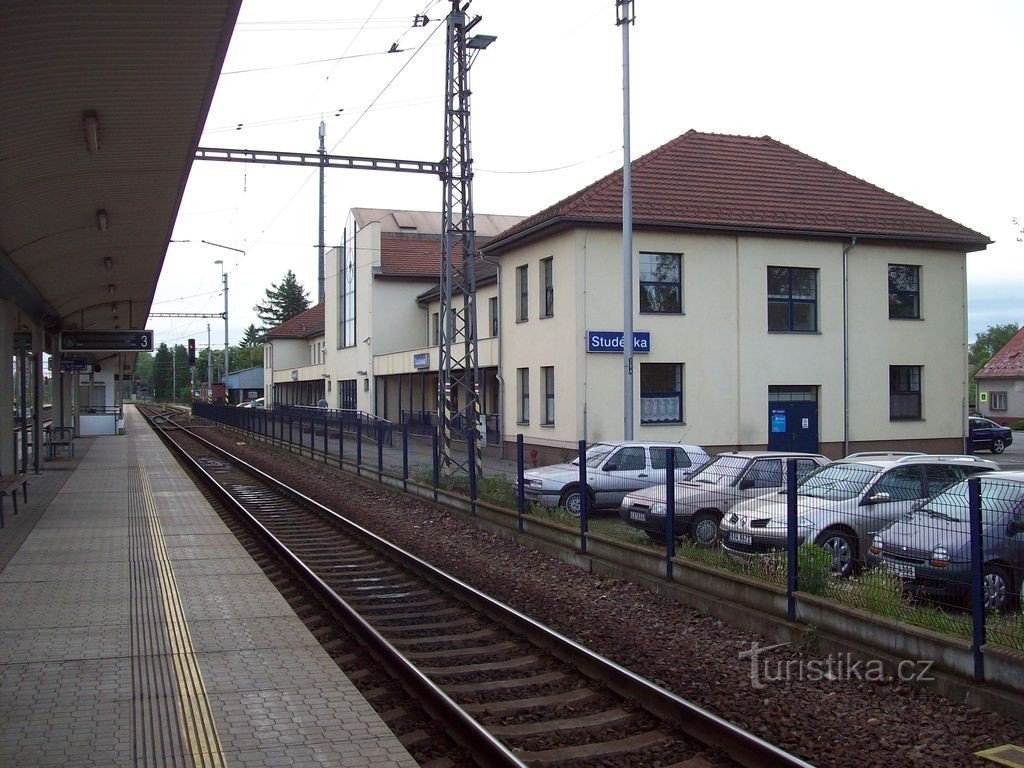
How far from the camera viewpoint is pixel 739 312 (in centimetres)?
2745

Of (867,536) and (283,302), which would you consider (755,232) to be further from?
(283,302)

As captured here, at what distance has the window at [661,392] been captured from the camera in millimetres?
26688

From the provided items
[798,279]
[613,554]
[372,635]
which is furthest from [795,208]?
[372,635]

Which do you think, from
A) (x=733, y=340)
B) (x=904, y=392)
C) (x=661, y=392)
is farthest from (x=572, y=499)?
(x=904, y=392)

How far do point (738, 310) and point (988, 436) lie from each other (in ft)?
54.3

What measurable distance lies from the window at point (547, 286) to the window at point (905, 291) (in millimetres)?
10415

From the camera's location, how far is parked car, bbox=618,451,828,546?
34.4ft

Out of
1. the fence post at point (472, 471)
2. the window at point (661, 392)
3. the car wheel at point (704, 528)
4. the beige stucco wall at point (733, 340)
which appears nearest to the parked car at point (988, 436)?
the beige stucco wall at point (733, 340)

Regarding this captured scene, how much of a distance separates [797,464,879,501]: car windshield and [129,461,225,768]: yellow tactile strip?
637cm

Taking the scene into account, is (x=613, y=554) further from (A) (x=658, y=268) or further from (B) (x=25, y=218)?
(A) (x=658, y=268)

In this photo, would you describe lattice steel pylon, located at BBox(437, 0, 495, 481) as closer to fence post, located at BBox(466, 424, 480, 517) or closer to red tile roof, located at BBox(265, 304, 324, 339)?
fence post, located at BBox(466, 424, 480, 517)

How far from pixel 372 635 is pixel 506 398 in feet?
73.7

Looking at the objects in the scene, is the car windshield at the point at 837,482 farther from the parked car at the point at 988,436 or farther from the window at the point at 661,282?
the parked car at the point at 988,436

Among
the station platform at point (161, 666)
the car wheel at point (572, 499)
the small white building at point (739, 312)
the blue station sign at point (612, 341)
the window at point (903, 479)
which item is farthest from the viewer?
the small white building at point (739, 312)
